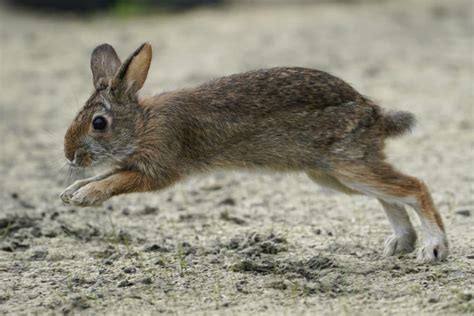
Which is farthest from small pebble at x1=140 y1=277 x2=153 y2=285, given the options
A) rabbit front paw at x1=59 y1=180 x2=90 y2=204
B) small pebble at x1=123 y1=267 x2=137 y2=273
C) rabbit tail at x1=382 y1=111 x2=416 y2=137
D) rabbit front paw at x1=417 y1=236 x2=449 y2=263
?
rabbit tail at x1=382 y1=111 x2=416 y2=137

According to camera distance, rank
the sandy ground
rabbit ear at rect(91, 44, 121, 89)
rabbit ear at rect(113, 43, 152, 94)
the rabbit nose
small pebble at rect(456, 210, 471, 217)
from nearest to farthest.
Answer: the sandy ground → the rabbit nose → rabbit ear at rect(113, 43, 152, 94) → rabbit ear at rect(91, 44, 121, 89) → small pebble at rect(456, 210, 471, 217)

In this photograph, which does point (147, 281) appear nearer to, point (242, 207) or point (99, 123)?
point (99, 123)

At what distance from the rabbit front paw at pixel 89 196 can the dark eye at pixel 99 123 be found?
499 millimetres

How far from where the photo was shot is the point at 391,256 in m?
7.33

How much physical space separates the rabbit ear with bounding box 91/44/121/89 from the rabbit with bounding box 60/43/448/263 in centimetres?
8

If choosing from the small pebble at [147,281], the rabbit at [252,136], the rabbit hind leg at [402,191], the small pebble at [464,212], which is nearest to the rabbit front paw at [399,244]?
the rabbit at [252,136]

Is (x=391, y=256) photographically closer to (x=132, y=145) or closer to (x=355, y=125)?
(x=355, y=125)

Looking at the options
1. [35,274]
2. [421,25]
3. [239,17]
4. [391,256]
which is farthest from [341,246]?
[239,17]

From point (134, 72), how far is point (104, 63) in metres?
0.45

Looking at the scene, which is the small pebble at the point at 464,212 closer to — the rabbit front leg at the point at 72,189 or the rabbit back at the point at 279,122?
the rabbit back at the point at 279,122

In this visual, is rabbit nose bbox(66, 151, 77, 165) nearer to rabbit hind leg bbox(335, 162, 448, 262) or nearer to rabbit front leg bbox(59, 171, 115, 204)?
rabbit front leg bbox(59, 171, 115, 204)

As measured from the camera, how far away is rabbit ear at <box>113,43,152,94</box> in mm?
7320

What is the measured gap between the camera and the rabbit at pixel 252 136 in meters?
7.14

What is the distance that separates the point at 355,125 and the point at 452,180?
2.63 m
